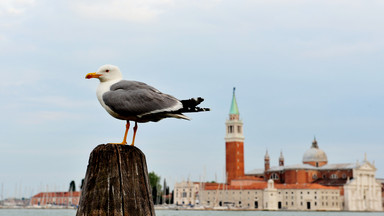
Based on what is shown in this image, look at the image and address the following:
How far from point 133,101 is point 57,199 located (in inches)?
3825

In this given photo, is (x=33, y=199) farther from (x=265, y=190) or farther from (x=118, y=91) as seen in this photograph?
(x=118, y=91)

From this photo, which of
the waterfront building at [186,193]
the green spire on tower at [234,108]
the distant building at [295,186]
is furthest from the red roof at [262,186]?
the green spire on tower at [234,108]

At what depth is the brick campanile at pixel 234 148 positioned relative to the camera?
285 ft

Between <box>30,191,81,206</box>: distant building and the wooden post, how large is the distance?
88.7 meters

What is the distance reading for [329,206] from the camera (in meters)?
83.5

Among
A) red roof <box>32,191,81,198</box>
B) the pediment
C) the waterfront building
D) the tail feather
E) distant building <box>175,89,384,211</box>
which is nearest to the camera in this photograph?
the tail feather

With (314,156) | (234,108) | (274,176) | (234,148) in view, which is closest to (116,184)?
(234,148)

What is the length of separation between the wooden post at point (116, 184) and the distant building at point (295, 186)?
80.4 meters

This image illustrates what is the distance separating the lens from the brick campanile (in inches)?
3415

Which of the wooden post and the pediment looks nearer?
the wooden post

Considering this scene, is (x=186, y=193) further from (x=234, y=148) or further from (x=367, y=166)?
(x=367, y=166)

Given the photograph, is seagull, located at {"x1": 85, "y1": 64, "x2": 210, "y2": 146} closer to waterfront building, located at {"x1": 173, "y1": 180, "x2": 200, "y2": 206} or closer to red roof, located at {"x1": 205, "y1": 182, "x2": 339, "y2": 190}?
red roof, located at {"x1": 205, "y1": 182, "x2": 339, "y2": 190}

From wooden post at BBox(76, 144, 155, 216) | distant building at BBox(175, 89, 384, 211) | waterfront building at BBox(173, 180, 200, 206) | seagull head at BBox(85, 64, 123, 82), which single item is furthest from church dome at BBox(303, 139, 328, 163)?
wooden post at BBox(76, 144, 155, 216)

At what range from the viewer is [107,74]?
3.71 metres
